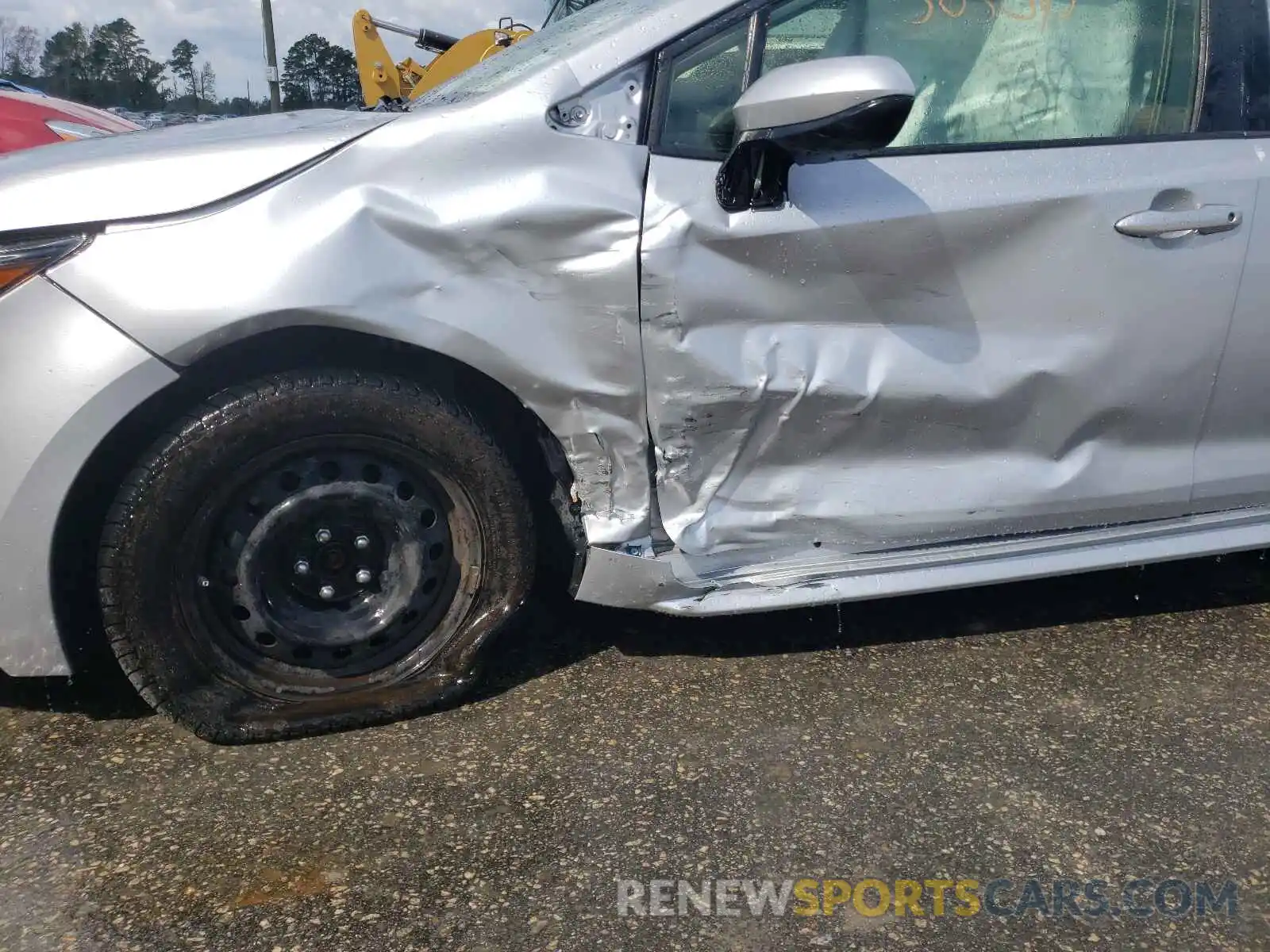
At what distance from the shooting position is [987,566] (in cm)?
249

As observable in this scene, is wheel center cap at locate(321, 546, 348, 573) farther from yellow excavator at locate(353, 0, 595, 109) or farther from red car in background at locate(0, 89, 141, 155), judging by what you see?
yellow excavator at locate(353, 0, 595, 109)

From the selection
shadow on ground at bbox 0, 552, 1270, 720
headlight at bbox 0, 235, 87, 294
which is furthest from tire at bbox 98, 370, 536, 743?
headlight at bbox 0, 235, 87, 294

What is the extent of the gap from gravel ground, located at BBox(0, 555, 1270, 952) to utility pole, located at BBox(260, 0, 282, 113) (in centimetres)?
2035

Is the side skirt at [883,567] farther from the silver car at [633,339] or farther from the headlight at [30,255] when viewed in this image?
the headlight at [30,255]

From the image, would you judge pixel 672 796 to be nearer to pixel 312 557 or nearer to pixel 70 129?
pixel 312 557

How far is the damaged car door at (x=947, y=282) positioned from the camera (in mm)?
2236

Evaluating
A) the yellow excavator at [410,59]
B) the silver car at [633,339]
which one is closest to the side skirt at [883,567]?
the silver car at [633,339]

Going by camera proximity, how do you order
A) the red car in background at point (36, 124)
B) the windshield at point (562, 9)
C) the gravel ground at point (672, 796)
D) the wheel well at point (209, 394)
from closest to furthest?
the gravel ground at point (672, 796) → the wheel well at point (209, 394) → the windshield at point (562, 9) → the red car in background at point (36, 124)

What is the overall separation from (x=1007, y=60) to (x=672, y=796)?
1.80 meters

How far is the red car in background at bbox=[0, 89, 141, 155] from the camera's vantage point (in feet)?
15.5

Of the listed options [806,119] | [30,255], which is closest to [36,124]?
[30,255]

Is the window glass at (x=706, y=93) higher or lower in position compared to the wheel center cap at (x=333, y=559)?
higher

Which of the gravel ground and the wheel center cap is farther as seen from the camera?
the wheel center cap

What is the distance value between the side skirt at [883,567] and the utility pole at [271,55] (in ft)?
67.3
